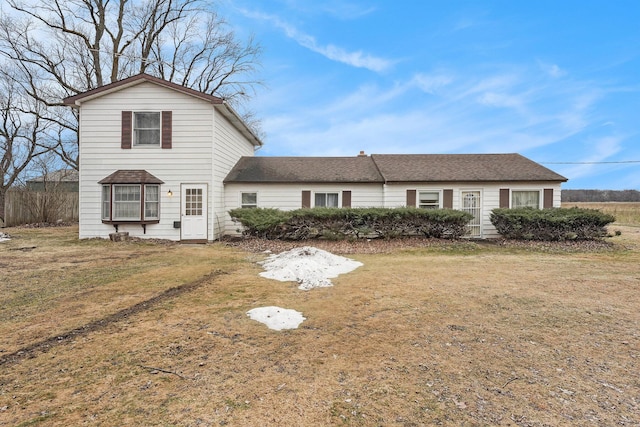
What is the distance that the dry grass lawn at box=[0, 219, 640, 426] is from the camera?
2.51 meters

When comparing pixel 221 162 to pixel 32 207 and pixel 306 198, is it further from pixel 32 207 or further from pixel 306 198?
pixel 32 207

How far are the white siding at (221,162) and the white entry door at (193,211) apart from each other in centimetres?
35

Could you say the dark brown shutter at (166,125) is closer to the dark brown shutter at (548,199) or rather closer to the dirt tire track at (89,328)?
the dirt tire track at (89,328)

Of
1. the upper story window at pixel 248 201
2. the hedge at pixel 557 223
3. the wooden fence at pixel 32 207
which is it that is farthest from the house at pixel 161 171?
the wooden fence at pixel 32 207

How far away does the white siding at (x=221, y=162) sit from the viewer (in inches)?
509

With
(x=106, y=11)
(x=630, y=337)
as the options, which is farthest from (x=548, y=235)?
(x=106, y=11)

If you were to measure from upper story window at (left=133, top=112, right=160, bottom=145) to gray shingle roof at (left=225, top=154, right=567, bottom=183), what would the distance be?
3.15m

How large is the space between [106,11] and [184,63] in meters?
5.22

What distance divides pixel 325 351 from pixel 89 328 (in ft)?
9.95

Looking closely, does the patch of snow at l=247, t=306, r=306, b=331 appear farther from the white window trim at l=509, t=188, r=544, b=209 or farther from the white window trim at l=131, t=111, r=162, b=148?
the white window trim at l=509, t=188, r=544, b=209

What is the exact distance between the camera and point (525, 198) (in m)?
14.0

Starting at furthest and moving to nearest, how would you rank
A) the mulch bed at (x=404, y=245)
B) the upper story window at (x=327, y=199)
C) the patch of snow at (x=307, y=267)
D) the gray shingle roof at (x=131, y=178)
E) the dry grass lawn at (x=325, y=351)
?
the upper story window at (x=327, y=199) < the gray shingle roof at (x=131, y=178) < the mulch bed at (x=404, y=245) < the patch of snow at (x=307, y=267) < the dry grass lawn at (x=325, y=351)

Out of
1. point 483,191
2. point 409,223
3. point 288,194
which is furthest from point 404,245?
point 288,194

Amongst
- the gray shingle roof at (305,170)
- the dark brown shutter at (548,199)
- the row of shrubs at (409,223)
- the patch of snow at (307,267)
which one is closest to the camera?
the patch of snow at (307,267)
